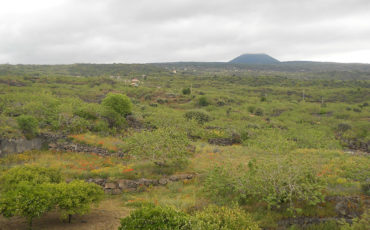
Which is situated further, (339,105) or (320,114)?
(339,105)

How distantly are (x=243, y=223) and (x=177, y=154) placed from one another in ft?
29.0

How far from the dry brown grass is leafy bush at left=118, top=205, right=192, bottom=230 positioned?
93.9 inches

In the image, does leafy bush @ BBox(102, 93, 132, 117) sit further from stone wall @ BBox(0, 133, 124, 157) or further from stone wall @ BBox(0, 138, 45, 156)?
stone wall @ BBox(0, 138, 45, 156)

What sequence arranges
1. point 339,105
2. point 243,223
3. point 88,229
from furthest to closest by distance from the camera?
1. point 339,105
2. point 88,229
3. point 243,223

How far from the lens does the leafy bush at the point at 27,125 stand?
2172 cm

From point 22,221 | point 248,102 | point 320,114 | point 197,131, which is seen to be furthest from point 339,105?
point 22,221

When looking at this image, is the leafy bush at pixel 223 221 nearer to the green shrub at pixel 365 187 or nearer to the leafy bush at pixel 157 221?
the leafy bush at pixel 157 221

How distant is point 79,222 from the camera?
399 inches

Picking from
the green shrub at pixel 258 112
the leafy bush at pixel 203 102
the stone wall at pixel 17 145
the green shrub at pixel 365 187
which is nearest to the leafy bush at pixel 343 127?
the green shrub at pixel 258 112

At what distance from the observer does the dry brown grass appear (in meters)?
9.64

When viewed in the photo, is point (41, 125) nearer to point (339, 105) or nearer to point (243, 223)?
point (243, 223)

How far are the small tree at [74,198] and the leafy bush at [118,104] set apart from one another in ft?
72.5

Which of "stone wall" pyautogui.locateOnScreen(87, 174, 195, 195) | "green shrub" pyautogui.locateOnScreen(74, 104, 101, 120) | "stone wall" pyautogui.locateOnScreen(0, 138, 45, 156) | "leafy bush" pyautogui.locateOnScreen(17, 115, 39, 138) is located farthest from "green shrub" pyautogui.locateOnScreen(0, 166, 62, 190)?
"green shrub" pyautogui.locateOnScreen(74, 104, 101, 120)

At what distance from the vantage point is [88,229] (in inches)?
377
